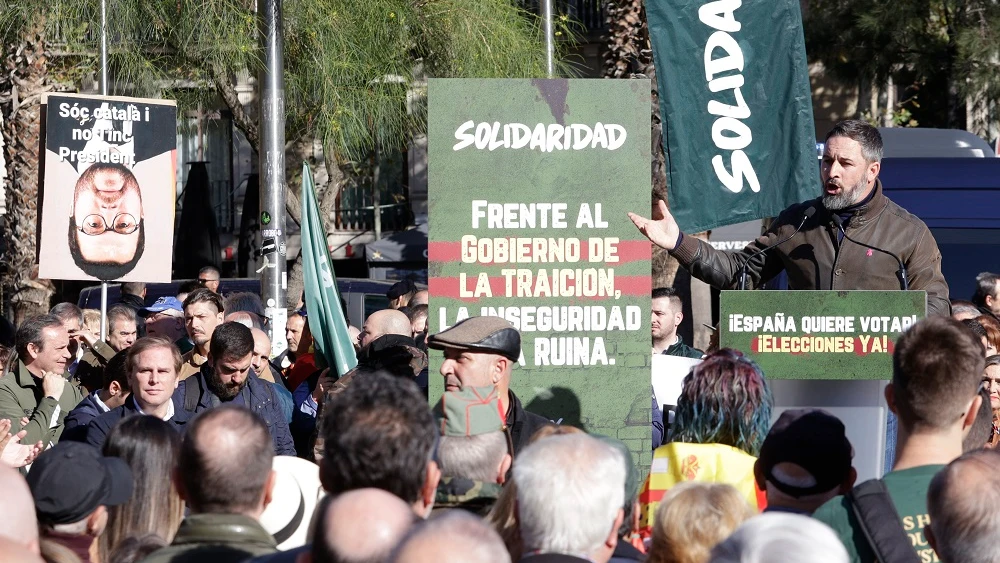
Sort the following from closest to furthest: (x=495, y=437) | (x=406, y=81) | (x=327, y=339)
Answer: (x=495, y=437)
(x=327, y=339)
(x=406, y=81)

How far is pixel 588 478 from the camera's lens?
3264 millimetres

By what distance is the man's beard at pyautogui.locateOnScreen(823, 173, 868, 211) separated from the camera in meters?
5.16

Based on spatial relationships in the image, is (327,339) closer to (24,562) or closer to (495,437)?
(495,437)

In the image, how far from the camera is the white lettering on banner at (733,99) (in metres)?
5.70

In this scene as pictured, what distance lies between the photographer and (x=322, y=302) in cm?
778

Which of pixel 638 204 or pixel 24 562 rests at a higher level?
pixel 638 204

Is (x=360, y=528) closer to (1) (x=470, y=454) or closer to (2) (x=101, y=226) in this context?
(1) (x=470, y=454)

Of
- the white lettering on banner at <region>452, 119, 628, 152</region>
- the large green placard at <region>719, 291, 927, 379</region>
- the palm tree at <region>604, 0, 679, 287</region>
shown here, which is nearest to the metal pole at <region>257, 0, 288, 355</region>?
the palm tree at <region>604, 0, 679, 287</region>


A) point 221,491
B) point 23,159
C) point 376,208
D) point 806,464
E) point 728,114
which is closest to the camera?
point 221,491

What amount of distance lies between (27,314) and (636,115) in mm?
11286

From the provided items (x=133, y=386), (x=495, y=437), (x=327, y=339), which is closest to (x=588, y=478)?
(x=495, y=437)

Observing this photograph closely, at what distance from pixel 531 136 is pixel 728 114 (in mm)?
1095

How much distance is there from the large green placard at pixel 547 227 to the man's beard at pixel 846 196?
75 cm

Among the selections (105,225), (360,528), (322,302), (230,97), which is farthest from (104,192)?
(360,528)
